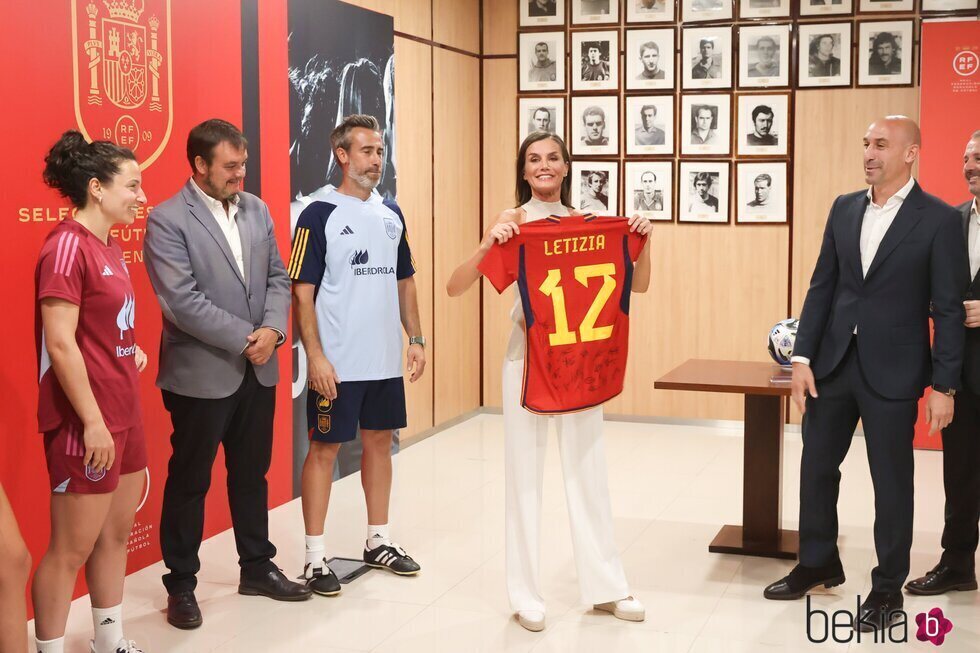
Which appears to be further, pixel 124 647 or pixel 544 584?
pixel 544 584

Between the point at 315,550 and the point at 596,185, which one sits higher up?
the point at 596,185

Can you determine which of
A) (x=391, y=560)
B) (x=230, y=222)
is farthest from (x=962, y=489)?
(x=230, y=222)

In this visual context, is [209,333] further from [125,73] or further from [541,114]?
[541,114]

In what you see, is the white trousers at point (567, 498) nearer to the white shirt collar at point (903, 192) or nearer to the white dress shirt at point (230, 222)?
the white dress shirt at point (230, 222)

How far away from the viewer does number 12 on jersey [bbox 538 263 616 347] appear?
3.75 meters

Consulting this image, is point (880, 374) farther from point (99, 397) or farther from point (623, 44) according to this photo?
point (623, 44)

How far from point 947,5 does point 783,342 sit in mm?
3430

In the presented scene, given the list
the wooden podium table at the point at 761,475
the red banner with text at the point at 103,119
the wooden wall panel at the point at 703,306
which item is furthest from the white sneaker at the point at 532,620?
the wooden wall panel at the point at 703,306

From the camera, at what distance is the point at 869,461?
3816 mm

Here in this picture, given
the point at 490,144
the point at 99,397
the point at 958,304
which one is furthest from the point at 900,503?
the point at 490,144

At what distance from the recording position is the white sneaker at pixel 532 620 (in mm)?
3854

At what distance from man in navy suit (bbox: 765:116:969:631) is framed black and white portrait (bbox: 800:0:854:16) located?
3.82 m

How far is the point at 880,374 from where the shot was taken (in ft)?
12.3

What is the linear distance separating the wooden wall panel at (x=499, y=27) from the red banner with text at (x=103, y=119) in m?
3.22
